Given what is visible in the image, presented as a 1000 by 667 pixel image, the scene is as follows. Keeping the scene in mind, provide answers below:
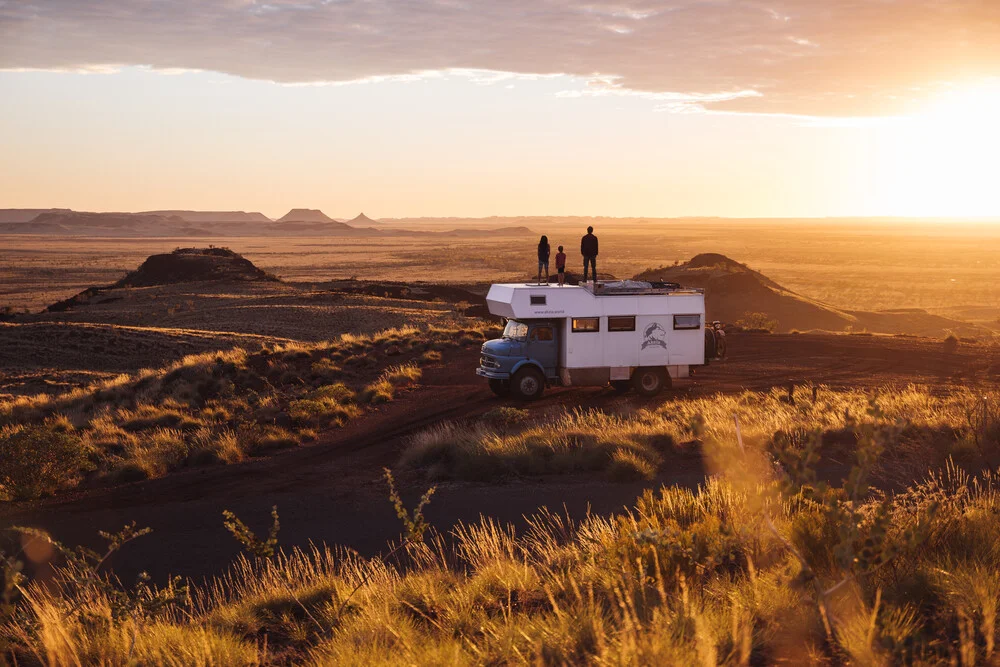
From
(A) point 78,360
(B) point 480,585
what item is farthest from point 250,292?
(B) point 480,585

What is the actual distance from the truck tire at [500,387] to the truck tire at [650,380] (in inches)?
144

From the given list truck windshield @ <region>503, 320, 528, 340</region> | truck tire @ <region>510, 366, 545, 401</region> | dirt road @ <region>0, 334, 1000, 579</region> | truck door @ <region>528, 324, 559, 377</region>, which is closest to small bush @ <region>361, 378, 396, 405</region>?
dirt road @ <region>0, 334, 1000, 579</region>

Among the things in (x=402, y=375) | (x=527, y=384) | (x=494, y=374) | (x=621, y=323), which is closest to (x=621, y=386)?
(x=621, y=323)

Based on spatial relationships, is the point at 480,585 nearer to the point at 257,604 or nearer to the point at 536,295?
the point at 257,604

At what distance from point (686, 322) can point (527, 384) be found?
4.90m

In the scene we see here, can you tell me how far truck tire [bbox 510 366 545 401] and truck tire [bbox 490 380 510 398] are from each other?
41 cm

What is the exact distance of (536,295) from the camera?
23281 millimetres

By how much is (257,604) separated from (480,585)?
2.18 meters

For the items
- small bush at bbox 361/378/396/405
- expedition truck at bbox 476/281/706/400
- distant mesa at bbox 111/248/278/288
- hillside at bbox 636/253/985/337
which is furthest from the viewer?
distant mesa at bbox 111/248/278/288

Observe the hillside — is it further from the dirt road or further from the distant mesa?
the distant mesa

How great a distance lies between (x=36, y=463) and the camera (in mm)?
14812

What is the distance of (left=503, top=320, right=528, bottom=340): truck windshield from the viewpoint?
23.7 metres

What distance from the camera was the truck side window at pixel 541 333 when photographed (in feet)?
77.6

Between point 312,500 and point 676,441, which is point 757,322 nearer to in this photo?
point 676,441
